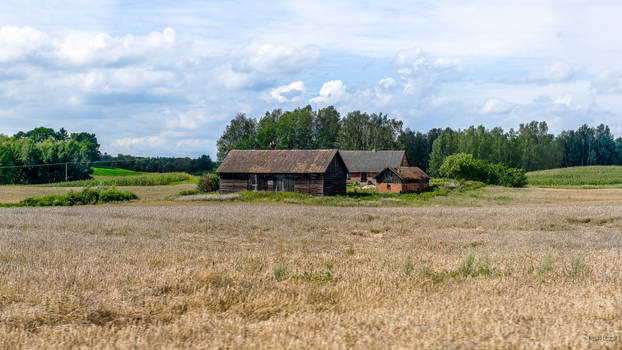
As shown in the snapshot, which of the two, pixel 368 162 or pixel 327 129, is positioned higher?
pixel 327 129

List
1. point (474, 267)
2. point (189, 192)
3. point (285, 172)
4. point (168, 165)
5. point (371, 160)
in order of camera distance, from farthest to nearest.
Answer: point (168, 165)
point (371, 160)
point (189, 192)
point (285, 172)
point (474, 267)

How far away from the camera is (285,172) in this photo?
53375 millimetres

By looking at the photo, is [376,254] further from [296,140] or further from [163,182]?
[296,140]

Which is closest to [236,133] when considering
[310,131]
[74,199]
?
[310,131]

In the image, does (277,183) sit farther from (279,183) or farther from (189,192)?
(189,192)

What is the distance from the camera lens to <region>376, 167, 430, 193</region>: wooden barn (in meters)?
58.7

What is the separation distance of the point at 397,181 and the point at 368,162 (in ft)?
77.2

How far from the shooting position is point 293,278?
27.0 ft

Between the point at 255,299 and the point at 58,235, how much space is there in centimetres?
1006

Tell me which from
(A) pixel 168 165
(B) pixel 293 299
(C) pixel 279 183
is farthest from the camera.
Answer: (A) pixel 168 165

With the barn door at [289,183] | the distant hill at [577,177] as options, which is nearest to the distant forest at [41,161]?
the barn door at [289,183]

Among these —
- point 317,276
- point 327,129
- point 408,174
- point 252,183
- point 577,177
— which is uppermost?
point 327,129

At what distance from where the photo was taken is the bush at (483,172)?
7369 cm

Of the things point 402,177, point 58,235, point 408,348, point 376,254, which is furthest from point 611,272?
point 402,177
